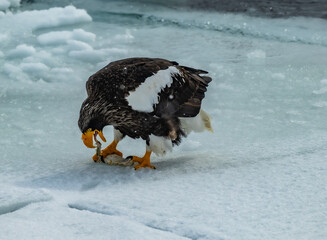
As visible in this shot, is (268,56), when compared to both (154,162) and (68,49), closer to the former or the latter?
(68,49)

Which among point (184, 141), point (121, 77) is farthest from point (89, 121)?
point (184, 141)

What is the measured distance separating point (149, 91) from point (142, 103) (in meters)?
0.08

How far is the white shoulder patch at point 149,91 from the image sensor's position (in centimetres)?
298

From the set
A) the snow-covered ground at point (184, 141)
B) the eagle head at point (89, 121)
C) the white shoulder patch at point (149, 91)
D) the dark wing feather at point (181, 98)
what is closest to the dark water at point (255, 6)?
the snow-covered ground at point (184, 141)

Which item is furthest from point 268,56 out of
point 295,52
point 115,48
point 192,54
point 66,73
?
point 66,73

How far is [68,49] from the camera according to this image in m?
5.70

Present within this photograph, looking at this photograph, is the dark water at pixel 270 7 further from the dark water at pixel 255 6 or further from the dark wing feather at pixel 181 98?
the dark wing feather at pixel 181 98

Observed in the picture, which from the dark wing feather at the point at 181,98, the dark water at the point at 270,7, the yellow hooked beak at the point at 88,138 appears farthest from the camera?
the dark water at the point at 270,7

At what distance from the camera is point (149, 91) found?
302 cm

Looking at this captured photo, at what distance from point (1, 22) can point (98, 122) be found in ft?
14.0

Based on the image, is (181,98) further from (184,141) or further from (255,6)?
(255,6)

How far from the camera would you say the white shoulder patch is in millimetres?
2982

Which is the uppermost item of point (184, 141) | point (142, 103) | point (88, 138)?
point (142, 103)

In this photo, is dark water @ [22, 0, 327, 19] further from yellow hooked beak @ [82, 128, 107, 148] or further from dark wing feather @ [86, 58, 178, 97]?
yellow hooked beak @ [82, 128, 107, 148]
